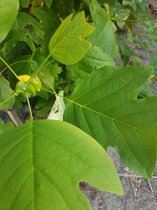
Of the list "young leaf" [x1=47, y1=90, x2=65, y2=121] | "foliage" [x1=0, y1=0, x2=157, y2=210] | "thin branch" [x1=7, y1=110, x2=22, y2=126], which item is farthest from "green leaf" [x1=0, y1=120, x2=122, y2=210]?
"thin branch" [x1=7, y1=110, x2=22, y2=126]

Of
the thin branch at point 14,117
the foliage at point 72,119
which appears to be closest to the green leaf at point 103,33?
the foliage at point 72,119

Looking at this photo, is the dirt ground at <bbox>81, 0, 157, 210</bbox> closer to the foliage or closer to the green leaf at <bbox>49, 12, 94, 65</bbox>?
the foliage

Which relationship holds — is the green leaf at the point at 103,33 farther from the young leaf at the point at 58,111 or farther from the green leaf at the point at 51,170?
the green leaf at the point at 51,170

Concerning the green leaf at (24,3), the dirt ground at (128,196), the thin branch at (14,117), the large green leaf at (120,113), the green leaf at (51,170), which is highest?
the green leaf at (51,170)

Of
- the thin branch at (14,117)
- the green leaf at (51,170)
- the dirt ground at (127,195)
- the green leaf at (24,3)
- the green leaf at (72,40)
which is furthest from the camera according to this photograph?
the dirt ground at (127,195)

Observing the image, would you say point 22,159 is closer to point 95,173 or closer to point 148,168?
point 95,173

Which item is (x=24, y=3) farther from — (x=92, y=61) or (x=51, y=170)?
(x=51, y=170)

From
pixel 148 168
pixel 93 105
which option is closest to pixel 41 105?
pixel 93 105

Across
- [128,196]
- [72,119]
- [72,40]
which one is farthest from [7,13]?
[128,196]

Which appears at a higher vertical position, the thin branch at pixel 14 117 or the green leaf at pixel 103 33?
the green leaf at pixel 103 33
